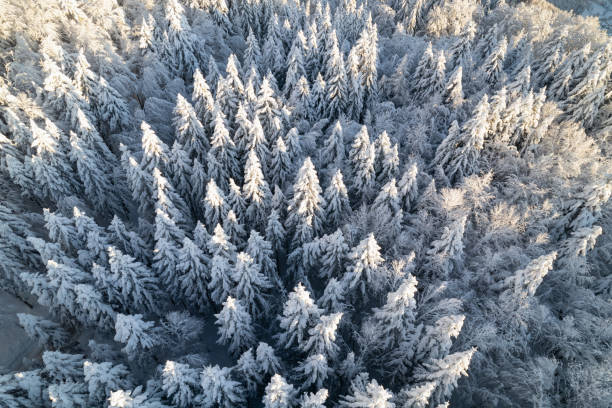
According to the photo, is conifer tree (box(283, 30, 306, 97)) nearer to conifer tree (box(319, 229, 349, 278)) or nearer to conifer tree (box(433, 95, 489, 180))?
conifer tree (box(433, 95, 489, 180))

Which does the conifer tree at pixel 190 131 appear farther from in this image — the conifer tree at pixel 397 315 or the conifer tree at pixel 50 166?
the conifer tree at pixel 397 315

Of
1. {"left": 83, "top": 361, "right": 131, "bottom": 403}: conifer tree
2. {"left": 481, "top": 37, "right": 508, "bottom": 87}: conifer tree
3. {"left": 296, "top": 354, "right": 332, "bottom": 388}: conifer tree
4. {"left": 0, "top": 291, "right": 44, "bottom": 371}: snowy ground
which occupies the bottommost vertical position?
{"left": 0, "top": 291, "right": 44, "bottom": 371}: snowy ground

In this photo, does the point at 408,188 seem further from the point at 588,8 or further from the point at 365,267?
the point at 588,8

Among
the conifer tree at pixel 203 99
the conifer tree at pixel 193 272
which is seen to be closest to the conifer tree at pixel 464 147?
the conifer tree at pixel 203 99

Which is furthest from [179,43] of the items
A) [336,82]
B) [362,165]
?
[362,165]

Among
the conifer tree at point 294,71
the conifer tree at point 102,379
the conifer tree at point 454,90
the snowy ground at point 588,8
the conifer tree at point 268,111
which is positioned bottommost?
the conifer tree at point 102,379

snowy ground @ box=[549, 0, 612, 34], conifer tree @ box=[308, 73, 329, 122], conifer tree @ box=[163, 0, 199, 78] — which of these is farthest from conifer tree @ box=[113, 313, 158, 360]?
snowy ground @ box=[549, 0, 612, 34]
